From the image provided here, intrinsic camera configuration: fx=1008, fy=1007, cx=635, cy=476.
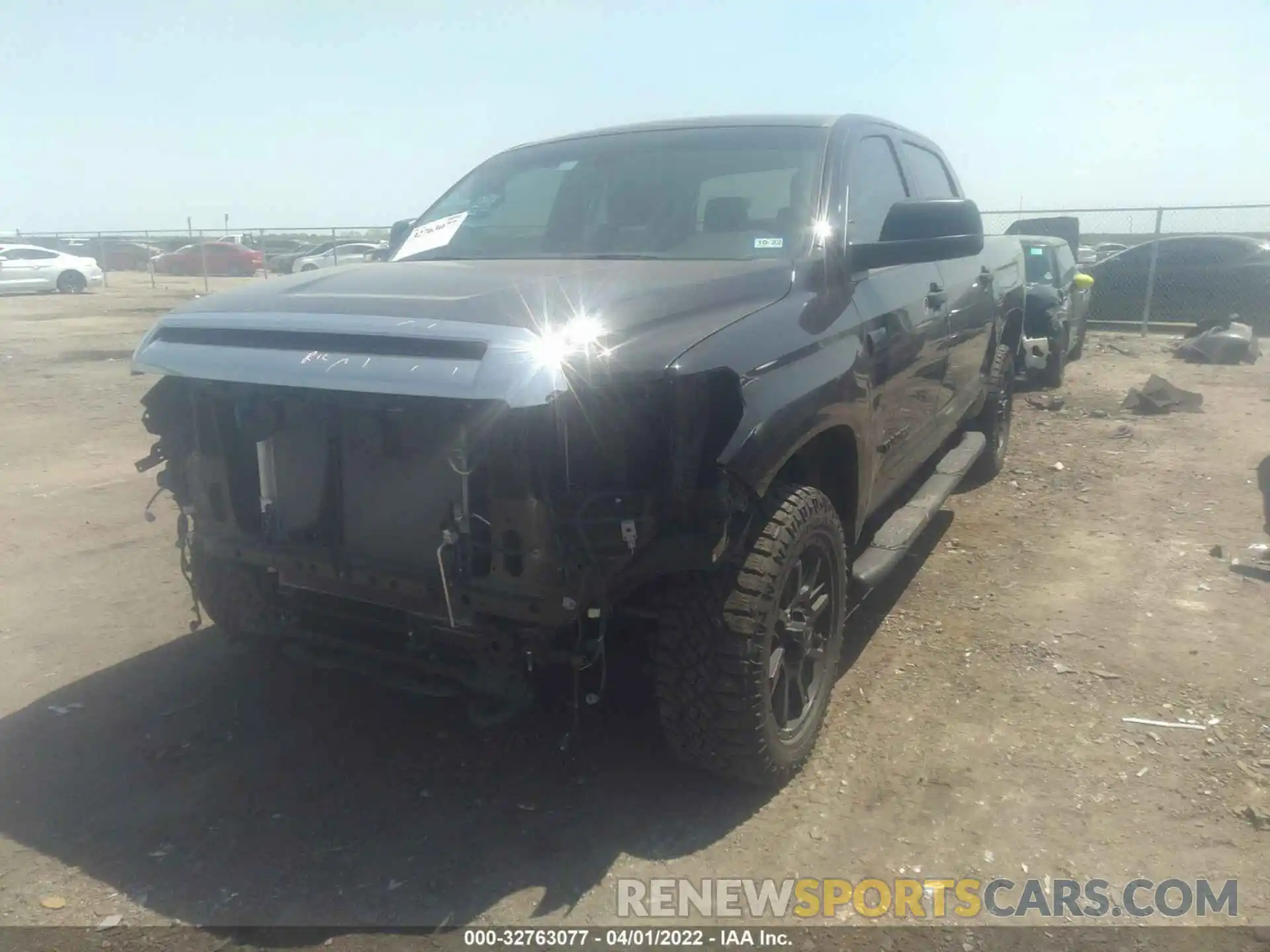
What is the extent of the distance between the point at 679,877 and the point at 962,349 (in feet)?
10.7

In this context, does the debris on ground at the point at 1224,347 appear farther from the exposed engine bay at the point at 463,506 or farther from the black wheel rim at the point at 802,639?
the exposed engine bay at the point at 463,506

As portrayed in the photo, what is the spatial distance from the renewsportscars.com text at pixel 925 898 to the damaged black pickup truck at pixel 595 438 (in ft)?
1.29

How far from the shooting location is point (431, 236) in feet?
14.0

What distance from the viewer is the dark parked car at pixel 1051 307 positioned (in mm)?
10383

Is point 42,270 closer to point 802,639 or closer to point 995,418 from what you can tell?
point 995,418

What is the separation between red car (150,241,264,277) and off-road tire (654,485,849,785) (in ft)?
99.4

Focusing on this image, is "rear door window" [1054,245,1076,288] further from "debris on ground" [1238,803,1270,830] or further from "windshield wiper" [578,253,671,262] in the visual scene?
"debris on ground" [1238,803,1270,830]

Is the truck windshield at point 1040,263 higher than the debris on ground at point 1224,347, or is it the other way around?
the truck windshield at point 1040,263

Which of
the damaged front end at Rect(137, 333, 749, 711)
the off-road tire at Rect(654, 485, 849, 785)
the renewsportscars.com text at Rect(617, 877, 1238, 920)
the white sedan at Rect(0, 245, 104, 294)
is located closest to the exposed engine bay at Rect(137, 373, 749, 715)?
the damaged front end at Rect(137, 333, 749, 711)

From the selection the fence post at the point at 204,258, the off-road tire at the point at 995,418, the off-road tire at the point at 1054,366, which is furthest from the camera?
the fence post at the point at 204,258

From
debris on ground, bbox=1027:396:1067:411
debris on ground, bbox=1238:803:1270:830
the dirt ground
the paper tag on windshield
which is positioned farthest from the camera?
debris on ground, bbox=1027:396:1067:411

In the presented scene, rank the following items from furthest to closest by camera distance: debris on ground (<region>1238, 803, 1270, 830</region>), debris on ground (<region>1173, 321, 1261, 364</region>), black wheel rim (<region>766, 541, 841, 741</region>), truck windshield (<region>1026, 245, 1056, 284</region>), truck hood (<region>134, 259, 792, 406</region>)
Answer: debris on ground (<region>1173, 321, 1261, 364</region>), truck windshield (<region>1026, 245, 1056, 284</region>), black wheel rim (<region>766, 541, 841, 741</region>), debris on ground (<region>1238, 803, 1270, 830</region>), truck hood (<region>134, 259, 792, 406</region>)

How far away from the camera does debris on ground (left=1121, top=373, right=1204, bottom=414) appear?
9164 mm

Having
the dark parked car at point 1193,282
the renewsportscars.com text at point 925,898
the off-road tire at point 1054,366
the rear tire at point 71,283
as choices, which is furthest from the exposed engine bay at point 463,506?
the rear tire at point 71,283
